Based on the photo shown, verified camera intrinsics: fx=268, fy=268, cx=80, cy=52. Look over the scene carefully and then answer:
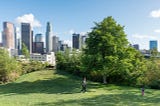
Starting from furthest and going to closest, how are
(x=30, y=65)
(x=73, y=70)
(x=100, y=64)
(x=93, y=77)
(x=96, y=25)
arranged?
(x=30, y=65) → (x=73, y=70) → (x=93, y=77) → (x=96, y=25) → (x=100, y=64)

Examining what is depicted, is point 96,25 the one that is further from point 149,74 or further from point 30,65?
point 30,65

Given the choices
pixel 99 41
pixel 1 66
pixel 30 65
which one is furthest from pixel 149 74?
pixel 30 65

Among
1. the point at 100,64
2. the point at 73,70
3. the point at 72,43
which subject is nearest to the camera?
the point at 100,64

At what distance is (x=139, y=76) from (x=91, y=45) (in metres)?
7.65

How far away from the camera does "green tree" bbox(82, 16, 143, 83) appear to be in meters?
34.0

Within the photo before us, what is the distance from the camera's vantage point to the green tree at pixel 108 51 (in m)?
34.0

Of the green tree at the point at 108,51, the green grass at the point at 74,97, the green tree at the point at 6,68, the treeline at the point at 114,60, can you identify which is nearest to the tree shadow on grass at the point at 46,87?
the green grass at the point at 74,97

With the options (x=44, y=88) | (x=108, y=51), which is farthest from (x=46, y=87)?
(x=108, y=51)

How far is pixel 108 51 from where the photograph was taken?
114ft

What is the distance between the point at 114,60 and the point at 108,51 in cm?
192

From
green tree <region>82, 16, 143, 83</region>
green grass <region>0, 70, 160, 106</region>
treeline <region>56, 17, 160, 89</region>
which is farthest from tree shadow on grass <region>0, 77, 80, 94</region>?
treeline <region>56, 17, 160, 89</region>

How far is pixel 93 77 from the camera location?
40781 mm

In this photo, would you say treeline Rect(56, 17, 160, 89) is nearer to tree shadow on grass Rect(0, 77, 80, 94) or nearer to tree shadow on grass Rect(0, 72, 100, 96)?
tree shadow on grass Rect(0, 72, 100, 96)

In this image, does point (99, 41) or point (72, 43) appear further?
point (72, 43)
